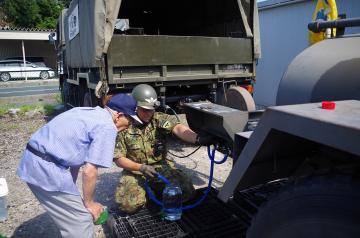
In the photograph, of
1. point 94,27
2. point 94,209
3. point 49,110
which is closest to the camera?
point 94,209

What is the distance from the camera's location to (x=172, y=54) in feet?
17.4

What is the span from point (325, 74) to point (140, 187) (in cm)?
220

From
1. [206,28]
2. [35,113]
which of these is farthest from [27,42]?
[206,28]

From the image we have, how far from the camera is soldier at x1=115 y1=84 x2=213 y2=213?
3.31 m

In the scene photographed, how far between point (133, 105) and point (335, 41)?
1482mm

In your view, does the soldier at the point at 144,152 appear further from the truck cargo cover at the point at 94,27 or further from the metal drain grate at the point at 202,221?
the truck cargo cover at the point at 94,27

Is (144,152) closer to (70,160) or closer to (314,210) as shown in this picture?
(70,160)

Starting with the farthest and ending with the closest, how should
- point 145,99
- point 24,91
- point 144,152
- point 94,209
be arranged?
point 24,91
point 144,152
point 145,99
point 94,209

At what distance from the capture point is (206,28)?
7605mm

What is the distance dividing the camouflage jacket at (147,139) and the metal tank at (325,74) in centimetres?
168

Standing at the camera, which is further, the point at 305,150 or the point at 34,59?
the point at 34,59

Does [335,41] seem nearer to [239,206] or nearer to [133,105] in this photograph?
[133,105]

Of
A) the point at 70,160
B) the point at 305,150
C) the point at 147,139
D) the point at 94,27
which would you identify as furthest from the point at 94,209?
the point at 94,27

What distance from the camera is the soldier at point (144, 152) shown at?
10.8 feet
